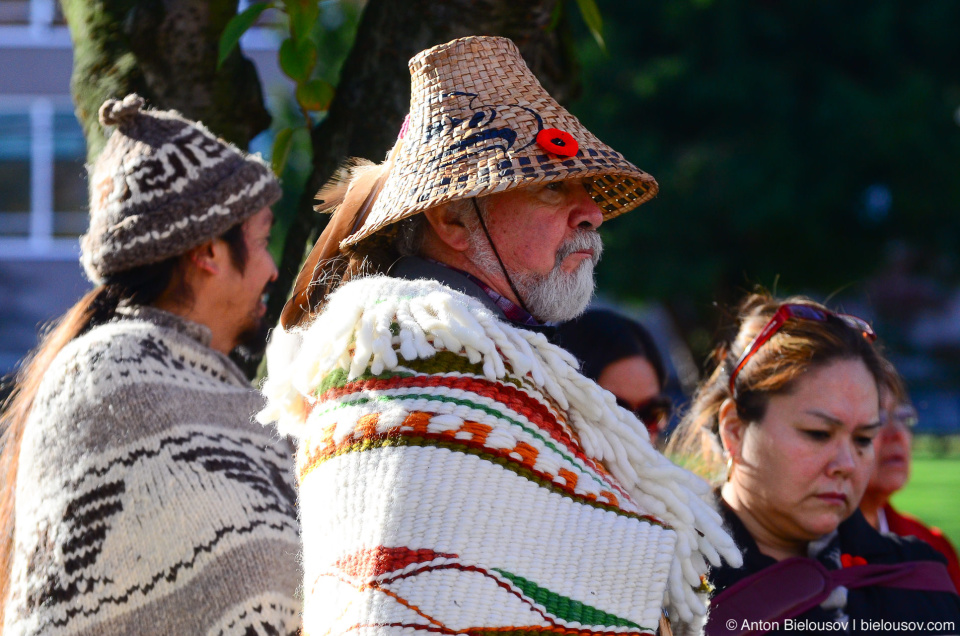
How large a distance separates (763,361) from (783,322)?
133 mm

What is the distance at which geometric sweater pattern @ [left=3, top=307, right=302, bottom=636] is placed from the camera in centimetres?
211

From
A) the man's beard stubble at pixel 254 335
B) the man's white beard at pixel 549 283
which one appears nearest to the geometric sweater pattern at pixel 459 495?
the man's white beard at pixel 549 283

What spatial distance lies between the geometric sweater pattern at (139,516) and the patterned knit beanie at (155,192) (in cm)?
29

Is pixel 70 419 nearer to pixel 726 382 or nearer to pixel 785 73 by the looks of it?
pixel 726 382

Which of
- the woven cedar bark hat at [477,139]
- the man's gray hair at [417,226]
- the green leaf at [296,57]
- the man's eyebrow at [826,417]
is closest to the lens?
the woven cedar bark hat at [477,139]

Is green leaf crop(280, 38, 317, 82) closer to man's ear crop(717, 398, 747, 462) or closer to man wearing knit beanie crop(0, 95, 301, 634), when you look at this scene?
man wearing knit beanie crop(0, 95, 301, 634)

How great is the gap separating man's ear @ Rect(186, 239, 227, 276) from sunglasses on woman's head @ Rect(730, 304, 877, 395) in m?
1.40

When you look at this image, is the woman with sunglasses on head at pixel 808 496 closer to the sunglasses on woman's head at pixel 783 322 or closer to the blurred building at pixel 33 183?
the sunglasses on woman's head at pixel 783 322

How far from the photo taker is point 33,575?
2.15 metres

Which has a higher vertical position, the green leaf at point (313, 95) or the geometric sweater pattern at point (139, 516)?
the green leaf at point (313, 95)

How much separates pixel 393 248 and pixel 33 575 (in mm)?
994

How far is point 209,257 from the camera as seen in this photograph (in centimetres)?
262

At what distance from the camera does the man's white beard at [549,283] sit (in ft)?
6.55

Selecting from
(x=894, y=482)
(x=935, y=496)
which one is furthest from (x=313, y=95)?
(x=935, y=496)
